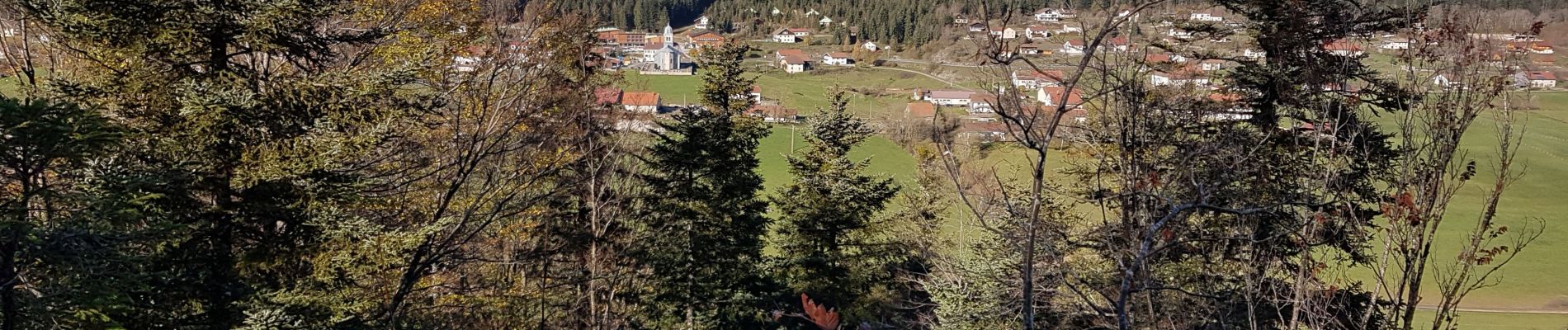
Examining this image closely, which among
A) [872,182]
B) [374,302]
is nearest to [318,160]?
[374,302]

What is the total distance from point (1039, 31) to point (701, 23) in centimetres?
14219

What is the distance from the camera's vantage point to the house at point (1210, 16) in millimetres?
10739

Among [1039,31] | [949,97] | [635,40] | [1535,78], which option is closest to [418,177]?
[1039,31]

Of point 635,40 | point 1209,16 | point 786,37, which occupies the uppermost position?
point 786,37

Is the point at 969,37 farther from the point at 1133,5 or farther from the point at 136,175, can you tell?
the point at 136,175

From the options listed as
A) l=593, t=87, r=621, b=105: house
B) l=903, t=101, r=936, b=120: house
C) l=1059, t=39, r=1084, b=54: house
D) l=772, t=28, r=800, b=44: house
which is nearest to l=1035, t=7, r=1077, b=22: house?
l=1059, t=39, r=1084, b=54: house

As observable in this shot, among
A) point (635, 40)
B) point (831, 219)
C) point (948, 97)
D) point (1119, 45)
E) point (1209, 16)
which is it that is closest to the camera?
point (1119, 45)

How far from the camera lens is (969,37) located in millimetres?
4043

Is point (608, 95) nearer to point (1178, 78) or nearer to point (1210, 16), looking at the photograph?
point (1210, 16)

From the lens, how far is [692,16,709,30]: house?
140m

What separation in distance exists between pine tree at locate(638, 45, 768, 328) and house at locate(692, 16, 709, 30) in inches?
4844

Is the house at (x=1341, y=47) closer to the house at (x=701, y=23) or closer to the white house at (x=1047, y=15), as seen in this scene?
the white house at (x=1047, y=15)

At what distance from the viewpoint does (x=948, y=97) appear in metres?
62.0

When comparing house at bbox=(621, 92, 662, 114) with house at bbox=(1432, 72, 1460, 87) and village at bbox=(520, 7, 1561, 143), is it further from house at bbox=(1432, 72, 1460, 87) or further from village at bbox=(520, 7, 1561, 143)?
house at bbox=(1432, 72, 1460, 87)
